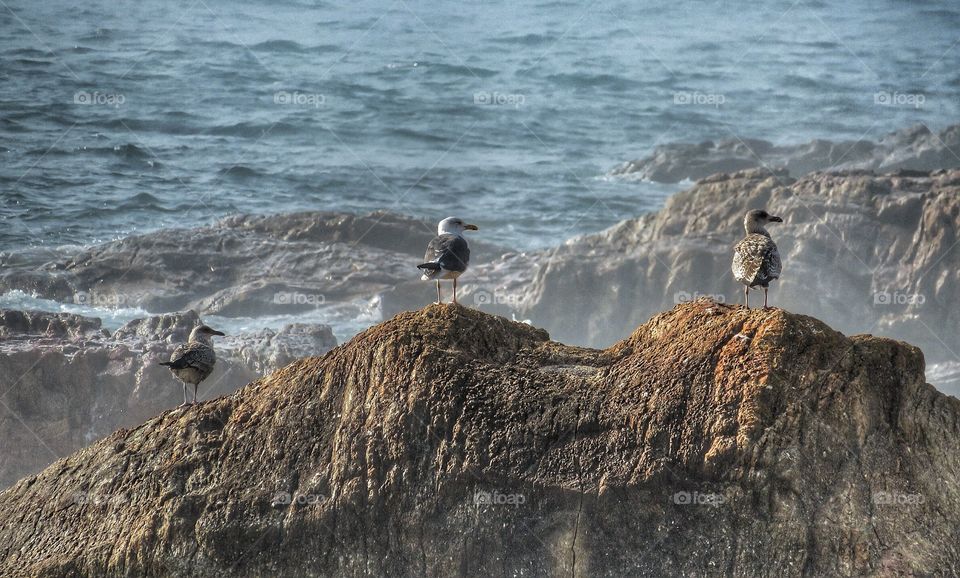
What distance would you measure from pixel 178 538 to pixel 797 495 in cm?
630

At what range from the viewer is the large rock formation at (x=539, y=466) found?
11984mm

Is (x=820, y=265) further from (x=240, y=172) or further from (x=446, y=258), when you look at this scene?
(x=240, y=172)

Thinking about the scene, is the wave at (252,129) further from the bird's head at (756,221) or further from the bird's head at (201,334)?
the bird's head at (756,221)

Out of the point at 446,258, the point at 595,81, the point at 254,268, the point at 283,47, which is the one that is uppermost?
the point at 283,47

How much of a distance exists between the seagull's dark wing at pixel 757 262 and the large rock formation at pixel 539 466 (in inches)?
43.2

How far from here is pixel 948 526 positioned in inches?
468

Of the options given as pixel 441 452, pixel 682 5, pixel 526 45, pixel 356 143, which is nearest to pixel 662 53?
pixel 682 5

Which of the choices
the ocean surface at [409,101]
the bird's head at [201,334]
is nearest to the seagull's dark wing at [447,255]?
the bird's head at [201,334]

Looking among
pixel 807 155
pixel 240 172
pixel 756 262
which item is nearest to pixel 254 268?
pixel 240 172

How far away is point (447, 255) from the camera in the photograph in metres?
15.7

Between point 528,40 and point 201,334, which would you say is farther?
point 528,40

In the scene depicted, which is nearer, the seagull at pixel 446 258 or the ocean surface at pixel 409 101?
the seagull at pixel 446 258

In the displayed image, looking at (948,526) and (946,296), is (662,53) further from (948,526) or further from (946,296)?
(948,526)

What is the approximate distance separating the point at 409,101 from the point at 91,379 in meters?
68.0
